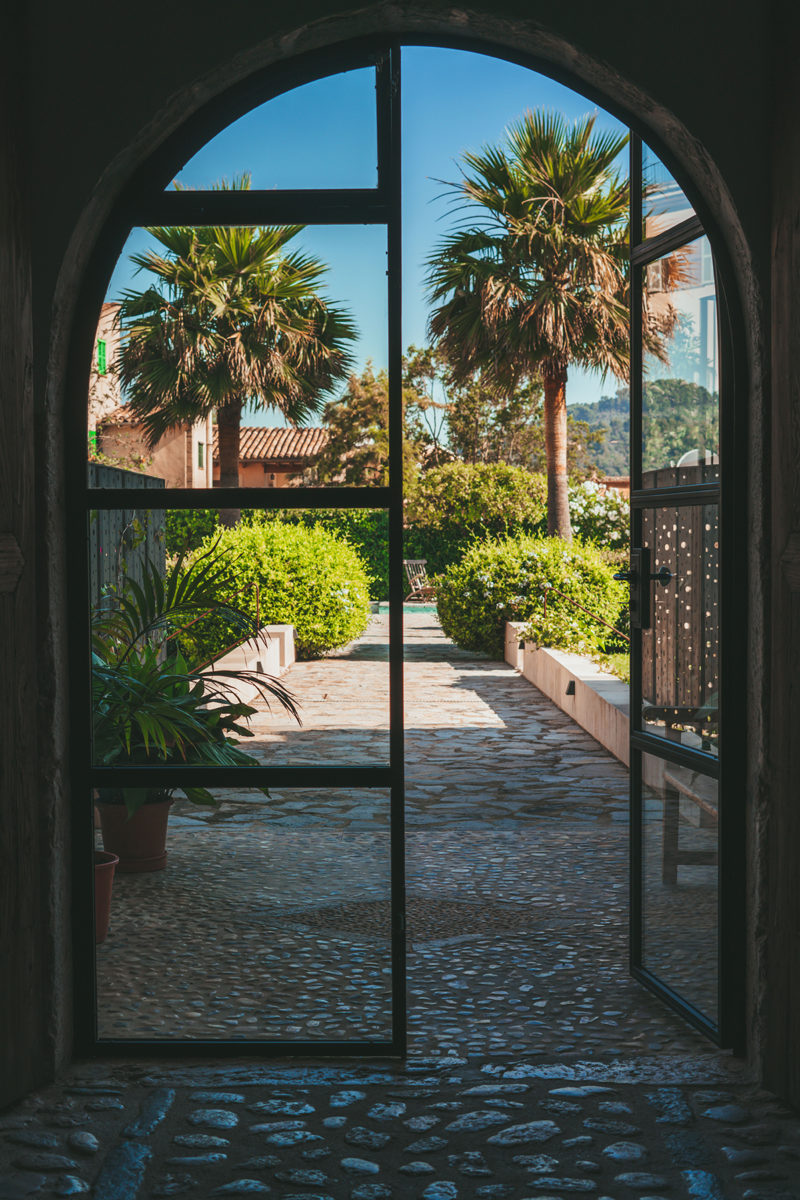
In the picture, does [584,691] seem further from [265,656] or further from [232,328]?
[232,328]

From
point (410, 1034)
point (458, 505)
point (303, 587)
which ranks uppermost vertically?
point (458, 505)

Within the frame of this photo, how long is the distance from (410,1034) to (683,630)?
1498mm

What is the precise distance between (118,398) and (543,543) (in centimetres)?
921

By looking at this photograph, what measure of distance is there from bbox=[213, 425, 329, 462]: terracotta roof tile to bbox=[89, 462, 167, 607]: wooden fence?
6.47 feet

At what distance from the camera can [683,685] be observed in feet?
11.3

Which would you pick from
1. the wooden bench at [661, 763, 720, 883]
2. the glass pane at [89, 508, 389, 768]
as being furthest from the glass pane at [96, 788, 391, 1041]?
the wooden bench at [661, 763, 720, 883]

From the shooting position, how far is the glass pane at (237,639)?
4512mm

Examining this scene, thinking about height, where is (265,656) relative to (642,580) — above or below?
below

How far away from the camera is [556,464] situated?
534 inches

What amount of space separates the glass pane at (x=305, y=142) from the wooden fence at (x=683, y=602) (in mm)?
1365

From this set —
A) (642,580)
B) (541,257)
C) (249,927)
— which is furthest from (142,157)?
(541,257)

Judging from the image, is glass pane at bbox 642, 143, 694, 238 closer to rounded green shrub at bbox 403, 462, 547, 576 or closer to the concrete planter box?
the concrete planter box

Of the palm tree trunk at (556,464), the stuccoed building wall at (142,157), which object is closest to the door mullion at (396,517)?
the stuccoed building wall at (142,157)

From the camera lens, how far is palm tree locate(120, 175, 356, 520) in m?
3.23
